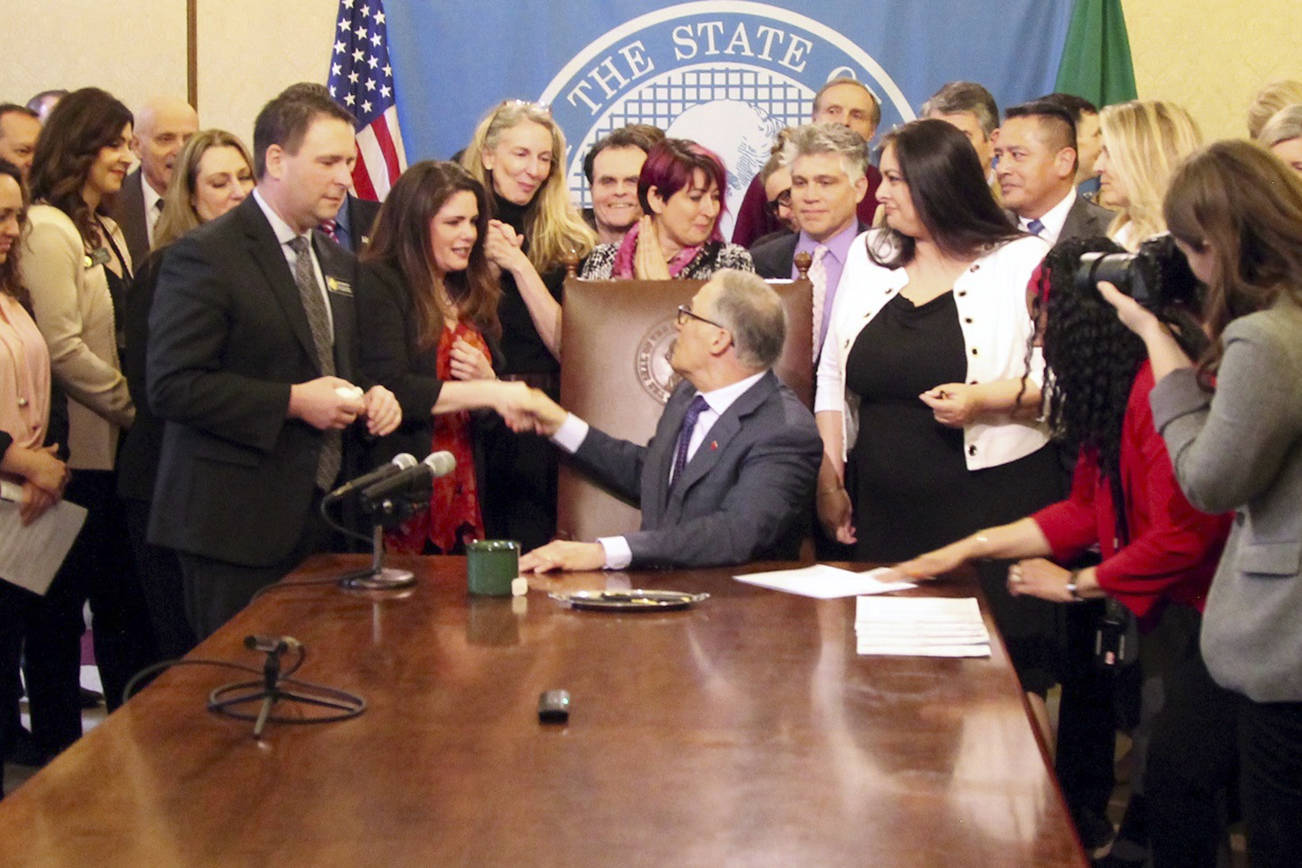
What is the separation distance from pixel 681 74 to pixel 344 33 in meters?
1.27

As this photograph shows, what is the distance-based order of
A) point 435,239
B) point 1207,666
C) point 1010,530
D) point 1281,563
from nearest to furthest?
point 1281,563 → point 1207,666 → point 1010,530 → point 435,239

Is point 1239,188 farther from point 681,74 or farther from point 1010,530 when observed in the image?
point 681,74

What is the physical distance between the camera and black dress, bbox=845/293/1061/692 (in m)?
3.30

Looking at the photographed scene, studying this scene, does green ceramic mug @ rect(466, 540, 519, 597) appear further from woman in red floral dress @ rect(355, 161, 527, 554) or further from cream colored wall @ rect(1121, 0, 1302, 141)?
cream colored wall @ rect(1121, 0, 1302, 141)

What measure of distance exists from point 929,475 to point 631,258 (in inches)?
39.5

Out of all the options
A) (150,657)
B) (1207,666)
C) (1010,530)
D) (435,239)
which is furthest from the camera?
(150,657)

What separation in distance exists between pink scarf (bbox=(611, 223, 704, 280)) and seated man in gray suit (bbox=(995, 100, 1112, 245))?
3.19ft

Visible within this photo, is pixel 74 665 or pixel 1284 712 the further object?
pixel 74 665

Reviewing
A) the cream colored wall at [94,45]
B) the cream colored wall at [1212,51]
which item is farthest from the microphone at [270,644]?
the cream colored wall at [1212,51]

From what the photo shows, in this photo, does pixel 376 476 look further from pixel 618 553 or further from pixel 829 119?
pixel 829 119

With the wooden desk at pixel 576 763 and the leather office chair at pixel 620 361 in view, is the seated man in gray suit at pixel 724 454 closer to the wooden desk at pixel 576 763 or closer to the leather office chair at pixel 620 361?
the leather office chair at pixel 620 361

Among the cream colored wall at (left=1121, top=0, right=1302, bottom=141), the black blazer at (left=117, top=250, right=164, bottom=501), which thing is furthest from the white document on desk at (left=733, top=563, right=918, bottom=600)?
the cream colored wall at (left=1121, top=0, right=1302, bottom=141)

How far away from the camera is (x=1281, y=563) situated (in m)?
2.05

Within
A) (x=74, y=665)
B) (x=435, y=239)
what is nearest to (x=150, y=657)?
(x=74, y=665)
